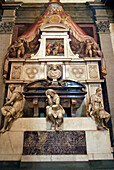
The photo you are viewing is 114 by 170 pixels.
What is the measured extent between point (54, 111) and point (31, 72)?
2808 millimetres

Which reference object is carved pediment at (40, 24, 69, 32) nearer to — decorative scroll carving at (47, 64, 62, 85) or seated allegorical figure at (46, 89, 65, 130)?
decorative scroll carving at (47, 64, 62, 85)

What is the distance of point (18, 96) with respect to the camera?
6.35m

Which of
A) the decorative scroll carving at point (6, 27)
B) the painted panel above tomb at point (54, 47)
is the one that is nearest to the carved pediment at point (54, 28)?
A: the painted panel above tomb at point (54, 47)

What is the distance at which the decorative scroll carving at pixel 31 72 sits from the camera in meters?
7.84

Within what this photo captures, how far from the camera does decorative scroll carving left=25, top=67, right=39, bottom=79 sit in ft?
25.7

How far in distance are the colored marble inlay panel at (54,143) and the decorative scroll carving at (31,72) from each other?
9.79 feet

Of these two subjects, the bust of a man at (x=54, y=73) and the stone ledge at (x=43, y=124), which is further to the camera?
the bust of a man at (x=54, y=73)

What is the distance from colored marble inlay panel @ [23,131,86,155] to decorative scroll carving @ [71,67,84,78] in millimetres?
3017

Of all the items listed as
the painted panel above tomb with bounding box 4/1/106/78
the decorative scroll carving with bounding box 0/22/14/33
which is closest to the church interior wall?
the decorative scroll carving with bounding box 0/22/14/33

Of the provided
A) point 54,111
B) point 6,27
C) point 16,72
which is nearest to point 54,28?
point 6,27

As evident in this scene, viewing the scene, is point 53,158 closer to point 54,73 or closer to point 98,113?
point 98,113

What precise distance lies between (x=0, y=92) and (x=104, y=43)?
5838 millimetres

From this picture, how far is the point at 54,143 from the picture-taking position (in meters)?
5.52

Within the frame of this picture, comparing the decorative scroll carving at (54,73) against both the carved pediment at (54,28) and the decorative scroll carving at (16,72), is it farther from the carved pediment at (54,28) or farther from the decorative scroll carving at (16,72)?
the carved pediment at (54,28)
